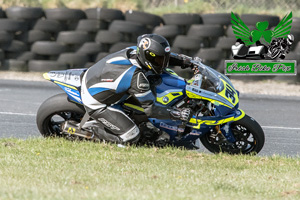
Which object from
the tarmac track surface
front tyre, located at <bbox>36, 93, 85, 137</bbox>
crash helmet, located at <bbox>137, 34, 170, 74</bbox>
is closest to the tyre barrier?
the tarmac track surface

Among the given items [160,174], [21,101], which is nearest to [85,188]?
[160,174]

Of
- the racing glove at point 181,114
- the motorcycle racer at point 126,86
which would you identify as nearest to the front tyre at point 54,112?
the motorcycle racer at point 126,86

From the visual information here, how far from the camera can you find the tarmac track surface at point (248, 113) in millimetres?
7746

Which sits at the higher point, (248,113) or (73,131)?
(73,131)

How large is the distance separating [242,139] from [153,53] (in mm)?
1549

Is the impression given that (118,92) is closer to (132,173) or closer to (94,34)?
(132,173)

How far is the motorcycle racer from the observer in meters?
6.32

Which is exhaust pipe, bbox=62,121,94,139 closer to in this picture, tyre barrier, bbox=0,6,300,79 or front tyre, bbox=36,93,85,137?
front tyre, bbox=36,93,85,137

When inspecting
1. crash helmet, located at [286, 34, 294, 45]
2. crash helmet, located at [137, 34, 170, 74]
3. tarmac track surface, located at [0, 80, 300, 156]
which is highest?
crash helmet, located at [137, 34, 170, 74]

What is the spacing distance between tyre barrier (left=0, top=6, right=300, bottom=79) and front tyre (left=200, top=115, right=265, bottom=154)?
5775mm

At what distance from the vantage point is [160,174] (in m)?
5.59

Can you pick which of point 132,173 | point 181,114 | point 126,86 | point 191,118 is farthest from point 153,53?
point 132,173

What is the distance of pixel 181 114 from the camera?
21.0 feet

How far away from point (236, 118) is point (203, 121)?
1.31ft
